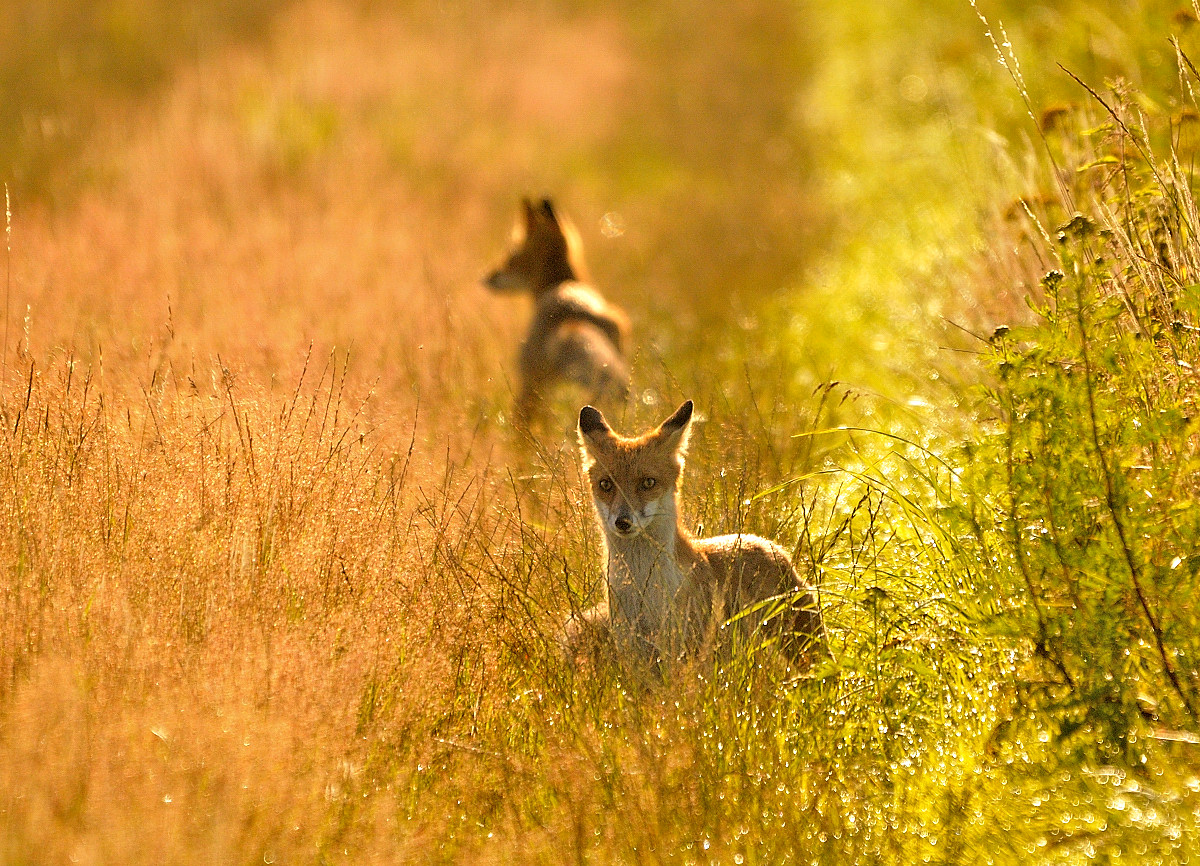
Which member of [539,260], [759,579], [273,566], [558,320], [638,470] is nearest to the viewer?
[273,566]

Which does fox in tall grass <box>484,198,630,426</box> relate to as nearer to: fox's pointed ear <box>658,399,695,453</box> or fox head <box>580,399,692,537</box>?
fox head <box>580,399,692,537</box>

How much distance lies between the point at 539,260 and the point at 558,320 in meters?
1.30

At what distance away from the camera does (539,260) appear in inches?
415

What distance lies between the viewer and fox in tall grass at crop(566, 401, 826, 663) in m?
4.81

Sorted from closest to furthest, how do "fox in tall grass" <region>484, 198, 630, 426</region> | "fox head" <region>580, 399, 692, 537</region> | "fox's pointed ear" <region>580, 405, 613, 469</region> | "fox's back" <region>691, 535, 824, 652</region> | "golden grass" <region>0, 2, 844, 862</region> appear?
"golden grass" <region>0, 2, 844, 862</region> < "fox's back" <region>691, 535, 824, 652</region> < "fox head" <region>580, 399, 692, 537</region> < "fox's pointed ear" <region>580, 405, 613, 469</region> < "fox in tall grass" <region>484, 198, 630, 426</region>

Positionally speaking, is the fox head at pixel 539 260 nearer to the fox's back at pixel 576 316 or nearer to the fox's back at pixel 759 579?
the fox's back at pixel 576 316

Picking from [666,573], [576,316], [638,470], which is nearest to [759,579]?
[666,573]

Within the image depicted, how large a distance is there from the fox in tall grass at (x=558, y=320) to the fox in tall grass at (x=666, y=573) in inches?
27.3

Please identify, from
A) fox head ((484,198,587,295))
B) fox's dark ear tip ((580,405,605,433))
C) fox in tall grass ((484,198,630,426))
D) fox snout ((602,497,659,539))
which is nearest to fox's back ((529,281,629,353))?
fox in tall grass ((484,198,630,426))

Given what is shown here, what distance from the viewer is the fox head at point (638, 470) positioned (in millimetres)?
5559

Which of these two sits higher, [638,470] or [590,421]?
[590,421]

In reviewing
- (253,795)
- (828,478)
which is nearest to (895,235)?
(828,478)

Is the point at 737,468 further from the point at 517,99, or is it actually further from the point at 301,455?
the point at 517,99

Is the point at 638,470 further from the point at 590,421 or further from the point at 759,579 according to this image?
the point at 759,579
